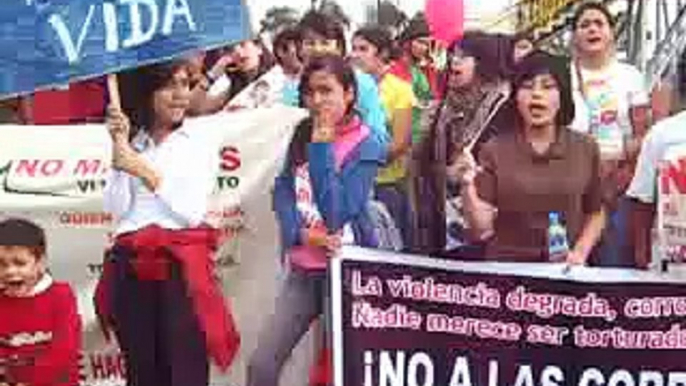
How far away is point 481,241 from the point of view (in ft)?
14.7

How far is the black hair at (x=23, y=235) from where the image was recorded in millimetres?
4703

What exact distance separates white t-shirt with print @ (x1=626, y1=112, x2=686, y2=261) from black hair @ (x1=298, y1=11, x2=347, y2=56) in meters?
1.04

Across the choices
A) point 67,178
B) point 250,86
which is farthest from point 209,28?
point 67,178

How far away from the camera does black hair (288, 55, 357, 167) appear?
14.8 feet

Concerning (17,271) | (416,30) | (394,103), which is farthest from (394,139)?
(17,271)

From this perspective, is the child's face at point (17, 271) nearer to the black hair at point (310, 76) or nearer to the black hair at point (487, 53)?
the black hair at point (310, 76)

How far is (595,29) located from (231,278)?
1.48 metres

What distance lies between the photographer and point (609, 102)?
4.48 meters

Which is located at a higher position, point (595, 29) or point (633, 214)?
point (595, 29)

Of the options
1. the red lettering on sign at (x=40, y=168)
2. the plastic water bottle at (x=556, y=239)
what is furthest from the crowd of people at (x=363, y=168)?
the red lettering on sign at (x=40, y=168)

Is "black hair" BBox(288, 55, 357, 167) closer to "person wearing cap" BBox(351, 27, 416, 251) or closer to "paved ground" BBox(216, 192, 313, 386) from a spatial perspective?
"person wearing cap" BBox(351, 27, 416, 251)

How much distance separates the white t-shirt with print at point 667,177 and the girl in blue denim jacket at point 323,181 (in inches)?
33.9

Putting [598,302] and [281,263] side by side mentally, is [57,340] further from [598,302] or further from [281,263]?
[598,302]

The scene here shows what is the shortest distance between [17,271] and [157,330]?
0.51 m
